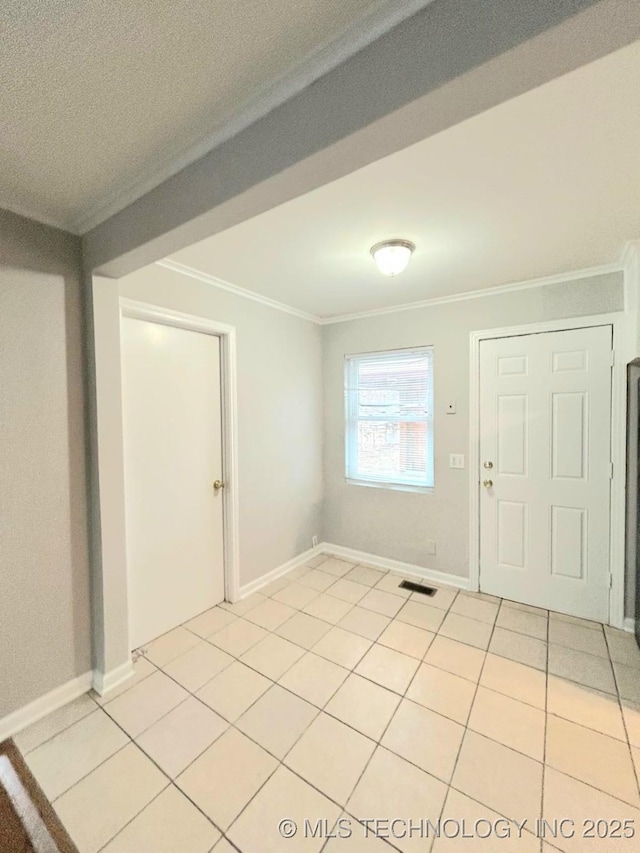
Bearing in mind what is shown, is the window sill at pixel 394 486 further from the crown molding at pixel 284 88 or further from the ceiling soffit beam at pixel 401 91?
the crown molding at pixel 284 88

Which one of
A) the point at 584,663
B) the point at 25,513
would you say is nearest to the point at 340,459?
the point at 584,663

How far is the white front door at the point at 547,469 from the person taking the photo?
239cm

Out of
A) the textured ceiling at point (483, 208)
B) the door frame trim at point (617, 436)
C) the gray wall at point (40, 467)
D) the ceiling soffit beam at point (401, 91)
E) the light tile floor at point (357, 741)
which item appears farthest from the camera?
the door frame trim at point (617, 436)

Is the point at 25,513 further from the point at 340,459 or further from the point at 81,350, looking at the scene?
the point at 340,459

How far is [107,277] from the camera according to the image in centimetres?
182

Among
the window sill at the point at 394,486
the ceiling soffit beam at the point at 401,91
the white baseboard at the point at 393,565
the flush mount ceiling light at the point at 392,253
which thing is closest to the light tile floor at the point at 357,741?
the white baseboard at the point at 393,565

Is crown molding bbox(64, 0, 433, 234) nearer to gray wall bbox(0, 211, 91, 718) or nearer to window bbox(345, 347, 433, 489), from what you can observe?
gray wall bbox(0, 211, 91, 718)

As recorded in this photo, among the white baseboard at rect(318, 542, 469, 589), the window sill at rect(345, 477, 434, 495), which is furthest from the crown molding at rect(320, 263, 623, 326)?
the white baseboard at rect(318, 542, 469, 589)

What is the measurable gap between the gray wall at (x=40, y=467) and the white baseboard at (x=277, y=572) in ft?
3.82

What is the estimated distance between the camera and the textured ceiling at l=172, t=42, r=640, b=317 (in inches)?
44.2

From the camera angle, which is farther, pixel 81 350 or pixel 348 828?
pixel 81 350

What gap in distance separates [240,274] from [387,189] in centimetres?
126

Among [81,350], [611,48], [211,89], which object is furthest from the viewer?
[81,350]

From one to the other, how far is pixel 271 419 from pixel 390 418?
3.67 ft
